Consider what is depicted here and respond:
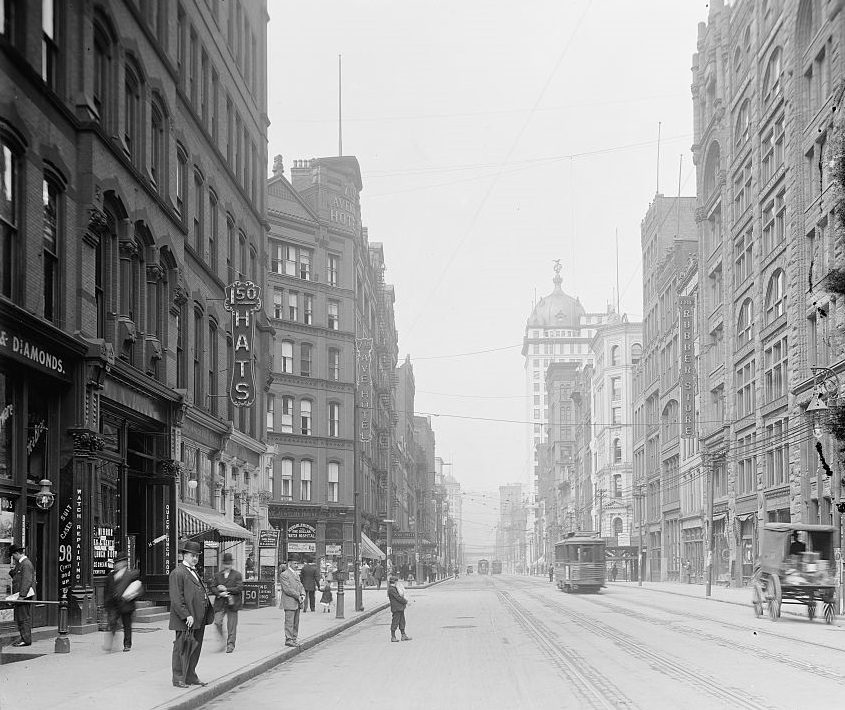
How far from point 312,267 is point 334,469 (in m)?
12.8

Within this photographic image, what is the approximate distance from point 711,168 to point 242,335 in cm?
4519

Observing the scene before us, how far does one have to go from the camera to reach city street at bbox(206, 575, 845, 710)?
15039 millimetres

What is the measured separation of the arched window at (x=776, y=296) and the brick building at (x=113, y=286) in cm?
2859

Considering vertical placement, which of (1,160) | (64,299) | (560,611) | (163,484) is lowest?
(560,611)

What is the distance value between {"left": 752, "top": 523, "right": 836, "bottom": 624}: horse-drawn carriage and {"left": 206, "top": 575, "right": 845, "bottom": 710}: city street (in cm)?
86

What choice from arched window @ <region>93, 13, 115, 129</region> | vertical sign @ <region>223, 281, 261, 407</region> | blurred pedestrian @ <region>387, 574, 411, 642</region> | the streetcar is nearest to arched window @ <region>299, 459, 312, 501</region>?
the streetcar

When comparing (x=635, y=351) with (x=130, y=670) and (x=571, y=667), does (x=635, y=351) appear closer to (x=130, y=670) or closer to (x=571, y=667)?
(x=571, y=667)

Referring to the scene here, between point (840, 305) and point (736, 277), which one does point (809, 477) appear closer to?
point (840, 305)

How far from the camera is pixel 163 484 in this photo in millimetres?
31500

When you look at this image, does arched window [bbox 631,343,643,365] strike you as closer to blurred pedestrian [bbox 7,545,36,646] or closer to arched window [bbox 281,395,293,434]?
A: arched window [bbox 281,395,293,434]

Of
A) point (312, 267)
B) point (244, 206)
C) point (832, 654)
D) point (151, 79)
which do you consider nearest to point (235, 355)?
point (244, 206)

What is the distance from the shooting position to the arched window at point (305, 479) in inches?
2830

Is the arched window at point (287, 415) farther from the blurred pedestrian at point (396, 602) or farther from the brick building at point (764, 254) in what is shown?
the blurred pedestrian at point (396, 602)

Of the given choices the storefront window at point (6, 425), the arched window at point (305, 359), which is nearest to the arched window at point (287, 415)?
the arched window at point (305, 359)
